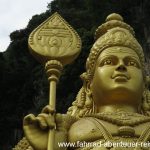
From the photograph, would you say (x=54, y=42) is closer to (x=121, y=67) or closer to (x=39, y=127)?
(x=121, y=67)

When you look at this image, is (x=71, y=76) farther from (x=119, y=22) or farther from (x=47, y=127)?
(x=47, y=127)

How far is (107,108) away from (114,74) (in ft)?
0.97

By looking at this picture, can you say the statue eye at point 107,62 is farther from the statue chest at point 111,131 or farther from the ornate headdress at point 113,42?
the statue chest at point 111,131

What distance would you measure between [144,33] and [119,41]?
10345 millimetres

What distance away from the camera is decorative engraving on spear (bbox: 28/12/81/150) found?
13.4 feet

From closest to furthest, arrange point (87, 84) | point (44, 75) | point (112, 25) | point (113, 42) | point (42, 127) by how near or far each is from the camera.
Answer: point (42, 127) → point (113, 42) → point (87, 84) → point (112, 25) → point (44, 75)

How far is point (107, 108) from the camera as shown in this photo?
4.32 meters

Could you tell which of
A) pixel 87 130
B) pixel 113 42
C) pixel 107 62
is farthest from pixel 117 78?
pixel 87 130

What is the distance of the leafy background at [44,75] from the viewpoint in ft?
44.2

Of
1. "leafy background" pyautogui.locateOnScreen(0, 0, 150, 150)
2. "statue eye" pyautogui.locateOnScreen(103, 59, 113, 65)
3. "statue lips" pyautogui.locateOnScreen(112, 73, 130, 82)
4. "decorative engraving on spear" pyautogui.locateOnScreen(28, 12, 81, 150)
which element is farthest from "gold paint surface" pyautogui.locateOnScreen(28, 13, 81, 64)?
"leafy background" pyautogui.locateOnScreen(0, 0, 150, 150)

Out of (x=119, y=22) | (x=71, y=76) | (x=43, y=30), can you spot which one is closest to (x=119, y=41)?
(x=119, y=22)

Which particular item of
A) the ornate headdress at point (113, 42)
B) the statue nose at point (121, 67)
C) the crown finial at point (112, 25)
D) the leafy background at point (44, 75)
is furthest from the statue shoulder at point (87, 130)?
the leafy background at point (44, 75)

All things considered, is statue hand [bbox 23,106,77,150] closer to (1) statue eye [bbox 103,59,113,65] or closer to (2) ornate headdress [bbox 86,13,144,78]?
(1) statue eye [bbox 103,59,113,65]

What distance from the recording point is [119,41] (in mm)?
4555
